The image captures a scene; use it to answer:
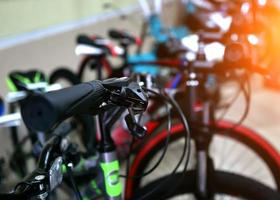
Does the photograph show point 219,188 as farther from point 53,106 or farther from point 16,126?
point 16,126

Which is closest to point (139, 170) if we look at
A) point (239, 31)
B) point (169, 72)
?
point (239, 31)

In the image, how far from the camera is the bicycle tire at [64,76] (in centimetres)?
197

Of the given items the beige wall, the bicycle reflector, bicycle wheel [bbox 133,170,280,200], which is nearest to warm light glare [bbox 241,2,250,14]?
the bicycle reflector

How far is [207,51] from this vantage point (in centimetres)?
119

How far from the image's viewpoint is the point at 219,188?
1.04 meters

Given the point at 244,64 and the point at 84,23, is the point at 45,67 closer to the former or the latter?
the point at 84,23

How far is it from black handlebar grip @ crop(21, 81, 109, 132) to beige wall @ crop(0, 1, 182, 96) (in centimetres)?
147

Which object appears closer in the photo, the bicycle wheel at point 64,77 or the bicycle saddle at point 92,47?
the bicycle saddle at point 92,47

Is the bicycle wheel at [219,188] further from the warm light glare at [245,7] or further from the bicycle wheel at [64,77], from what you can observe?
the bicycle wheel at [64,77]

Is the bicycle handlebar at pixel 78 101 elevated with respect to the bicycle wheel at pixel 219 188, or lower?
elevated

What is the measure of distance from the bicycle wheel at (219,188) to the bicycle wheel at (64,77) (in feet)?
3.59

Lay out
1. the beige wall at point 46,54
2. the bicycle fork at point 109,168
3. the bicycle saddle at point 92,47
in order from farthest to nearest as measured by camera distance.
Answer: the beige wall at point 46,54 < the bicycle saddle at point 92,47 < the bicycle fork at point 109,168

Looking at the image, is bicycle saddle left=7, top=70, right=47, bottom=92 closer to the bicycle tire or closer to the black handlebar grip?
the bicycle tire

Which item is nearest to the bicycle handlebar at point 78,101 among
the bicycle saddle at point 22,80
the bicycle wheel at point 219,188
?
the bicycle wheel at point 219,188
